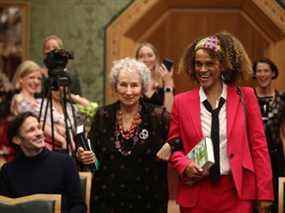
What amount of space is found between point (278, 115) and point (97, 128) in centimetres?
154

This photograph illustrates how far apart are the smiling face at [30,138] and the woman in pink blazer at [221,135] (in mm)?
714

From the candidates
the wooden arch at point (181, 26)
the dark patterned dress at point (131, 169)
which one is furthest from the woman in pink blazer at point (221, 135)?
the wooden arch at point (181, 26)

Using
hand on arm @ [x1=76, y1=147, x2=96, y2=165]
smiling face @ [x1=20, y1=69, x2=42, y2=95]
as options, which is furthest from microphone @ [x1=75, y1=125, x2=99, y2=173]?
smiling face @ [x1=20, y1=69, x2=42, y2=95]

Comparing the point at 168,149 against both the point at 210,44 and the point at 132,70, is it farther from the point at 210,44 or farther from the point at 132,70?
the point at 132,70

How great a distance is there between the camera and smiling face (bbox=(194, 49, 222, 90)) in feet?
→ 11.0

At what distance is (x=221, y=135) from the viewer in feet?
11.0

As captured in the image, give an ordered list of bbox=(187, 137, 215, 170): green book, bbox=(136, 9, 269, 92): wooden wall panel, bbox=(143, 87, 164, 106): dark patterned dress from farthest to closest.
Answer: bbox=(136, 9, 269, 92): wooden wall panel < bbox=(143, 87, 164, 106): dark patterned dress < bbox=(187, 137, 215, 170): green book

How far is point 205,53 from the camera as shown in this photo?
3.37 metres

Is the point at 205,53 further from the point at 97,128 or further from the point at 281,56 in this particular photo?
the point at 281,56

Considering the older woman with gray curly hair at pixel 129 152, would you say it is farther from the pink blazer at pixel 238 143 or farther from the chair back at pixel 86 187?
the pink blazer at pixel 238 143

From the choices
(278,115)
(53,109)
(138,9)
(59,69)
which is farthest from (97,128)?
(138,9)

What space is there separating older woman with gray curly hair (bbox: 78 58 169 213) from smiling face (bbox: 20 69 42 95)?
150cm

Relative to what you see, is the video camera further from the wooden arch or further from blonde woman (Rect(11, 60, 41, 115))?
the wooden arch

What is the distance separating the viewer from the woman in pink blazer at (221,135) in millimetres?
3314
